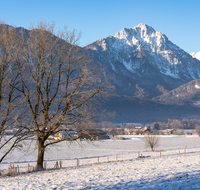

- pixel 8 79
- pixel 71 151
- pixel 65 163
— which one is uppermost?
pixel 8 79

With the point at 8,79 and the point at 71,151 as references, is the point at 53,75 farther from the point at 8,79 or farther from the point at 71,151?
the point at 71,151

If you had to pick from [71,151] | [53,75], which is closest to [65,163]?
[53,75]

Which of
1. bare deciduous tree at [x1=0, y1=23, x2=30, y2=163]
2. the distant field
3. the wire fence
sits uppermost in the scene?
bare deciduous tree at [x1=0, y1=23, x2=30, y2=163]

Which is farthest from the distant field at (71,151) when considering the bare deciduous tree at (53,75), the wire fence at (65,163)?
the bare deciduous tree at (53,75)

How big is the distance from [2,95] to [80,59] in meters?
7.22

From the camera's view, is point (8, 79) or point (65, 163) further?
point (65, 163)

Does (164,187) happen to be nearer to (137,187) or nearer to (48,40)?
(137,187)

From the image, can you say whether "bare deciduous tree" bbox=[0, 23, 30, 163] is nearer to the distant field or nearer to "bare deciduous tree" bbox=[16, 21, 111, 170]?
"bare deciduous tree" bbox=[16, 21, 111, 170]

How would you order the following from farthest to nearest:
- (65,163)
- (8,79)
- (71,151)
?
1. (71,151)
2. (65,163)
3. (8,79)

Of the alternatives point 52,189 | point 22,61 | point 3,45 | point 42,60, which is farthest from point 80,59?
point 52,189

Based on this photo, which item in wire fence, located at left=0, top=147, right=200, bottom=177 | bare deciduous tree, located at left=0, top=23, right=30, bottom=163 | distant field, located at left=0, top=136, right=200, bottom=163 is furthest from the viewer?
distant field, located at left=0, top=136, right=200, bottom=163

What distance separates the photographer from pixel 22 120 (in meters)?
19.0

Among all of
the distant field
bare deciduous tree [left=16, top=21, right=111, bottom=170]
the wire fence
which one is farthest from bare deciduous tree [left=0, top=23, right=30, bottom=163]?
the distant field

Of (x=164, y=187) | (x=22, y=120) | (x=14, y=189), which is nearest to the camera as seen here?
(x=164, y=187)
